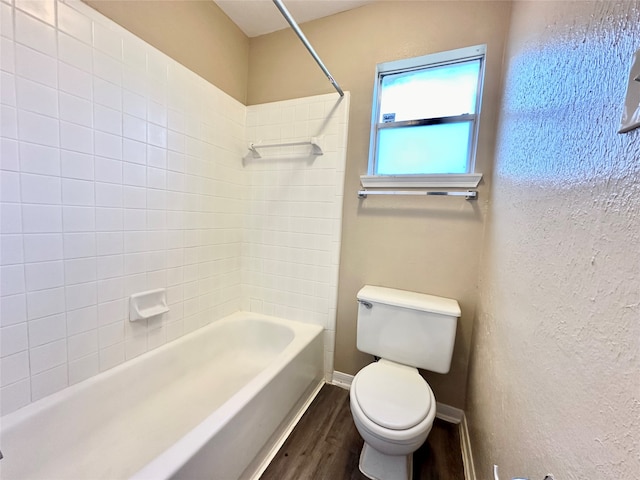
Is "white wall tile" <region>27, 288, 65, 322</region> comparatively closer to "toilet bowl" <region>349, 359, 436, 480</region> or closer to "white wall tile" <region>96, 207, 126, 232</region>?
"white wall tile" <region>96, 207, 126, 232</region>

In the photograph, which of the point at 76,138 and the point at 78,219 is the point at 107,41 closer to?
the point at 76,138

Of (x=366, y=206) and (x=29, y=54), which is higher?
(x=29, y=54)

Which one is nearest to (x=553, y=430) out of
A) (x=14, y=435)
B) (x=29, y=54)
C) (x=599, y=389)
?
(x=599, y=389)

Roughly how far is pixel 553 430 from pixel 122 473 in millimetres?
1560

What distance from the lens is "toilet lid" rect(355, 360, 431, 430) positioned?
1.10m

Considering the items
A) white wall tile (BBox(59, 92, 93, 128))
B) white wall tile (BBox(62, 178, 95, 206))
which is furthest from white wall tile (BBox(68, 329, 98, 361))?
white wall tile (BBox(59, 92, 93, 128))

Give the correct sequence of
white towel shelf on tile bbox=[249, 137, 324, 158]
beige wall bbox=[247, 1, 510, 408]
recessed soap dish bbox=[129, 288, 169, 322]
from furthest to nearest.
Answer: white towel shelf on tile bbox=[249, 137, 324, 158]
beige wall bbox=[247, 1, 510, 408]
recessed soap dish bbox=[129, 288, 169, 322]

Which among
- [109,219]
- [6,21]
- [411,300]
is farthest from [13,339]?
[411,300]

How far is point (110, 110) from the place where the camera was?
1.21 metres

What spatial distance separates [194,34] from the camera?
5.26ft

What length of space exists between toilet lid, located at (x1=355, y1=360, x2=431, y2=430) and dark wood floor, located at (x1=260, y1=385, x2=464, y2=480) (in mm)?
413

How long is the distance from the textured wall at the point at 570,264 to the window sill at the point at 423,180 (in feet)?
1.29

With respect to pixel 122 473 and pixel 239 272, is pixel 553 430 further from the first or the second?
pixel 239 272

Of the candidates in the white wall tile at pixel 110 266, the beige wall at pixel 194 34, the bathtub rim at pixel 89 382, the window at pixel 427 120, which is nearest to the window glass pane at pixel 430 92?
the window at pixel 427 120
